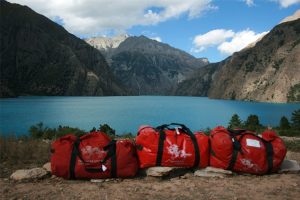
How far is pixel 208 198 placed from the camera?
613cm

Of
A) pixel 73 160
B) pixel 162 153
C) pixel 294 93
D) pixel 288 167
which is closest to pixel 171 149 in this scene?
pixel 162 153

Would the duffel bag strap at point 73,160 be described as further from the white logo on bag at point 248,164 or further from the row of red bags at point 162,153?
the white logo on bag at point 248,164

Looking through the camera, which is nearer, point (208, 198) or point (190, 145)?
point (208, 198)

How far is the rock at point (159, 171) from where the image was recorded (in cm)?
730

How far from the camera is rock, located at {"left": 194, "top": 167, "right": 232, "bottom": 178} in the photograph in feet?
24.7

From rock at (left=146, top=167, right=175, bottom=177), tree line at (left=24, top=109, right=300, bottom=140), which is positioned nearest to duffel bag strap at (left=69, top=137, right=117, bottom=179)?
rock at (left=146, top=167, right=175, bottom=177)

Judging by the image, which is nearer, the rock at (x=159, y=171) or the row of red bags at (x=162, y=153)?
the row of red bags at (x=162, y=153)

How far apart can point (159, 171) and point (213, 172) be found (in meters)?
1.13

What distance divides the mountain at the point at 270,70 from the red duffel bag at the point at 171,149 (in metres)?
144

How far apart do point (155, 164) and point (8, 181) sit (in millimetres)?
2815

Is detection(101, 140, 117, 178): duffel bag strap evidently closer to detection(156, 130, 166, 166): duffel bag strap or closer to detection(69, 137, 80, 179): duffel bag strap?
detection(69, 137, 80, 179): duffel bag strap

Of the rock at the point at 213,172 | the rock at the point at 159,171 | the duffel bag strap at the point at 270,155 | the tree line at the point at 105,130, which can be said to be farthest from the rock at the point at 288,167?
the tree line at the point at 105,130

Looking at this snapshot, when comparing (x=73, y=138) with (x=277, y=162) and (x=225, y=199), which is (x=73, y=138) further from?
(x=277, y=162)

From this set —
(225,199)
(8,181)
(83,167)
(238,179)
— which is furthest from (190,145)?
(8,181)
